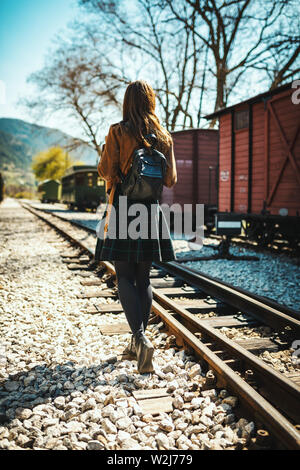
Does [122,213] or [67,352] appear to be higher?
[122,213]

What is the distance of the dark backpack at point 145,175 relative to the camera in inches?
94.2

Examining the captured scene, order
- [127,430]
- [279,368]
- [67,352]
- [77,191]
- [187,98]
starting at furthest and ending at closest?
[77,191], [187,98], [67,352], [279,368], [127,430]

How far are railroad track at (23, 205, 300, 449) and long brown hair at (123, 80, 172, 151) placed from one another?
5.07 feet

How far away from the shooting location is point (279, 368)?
2775 mm

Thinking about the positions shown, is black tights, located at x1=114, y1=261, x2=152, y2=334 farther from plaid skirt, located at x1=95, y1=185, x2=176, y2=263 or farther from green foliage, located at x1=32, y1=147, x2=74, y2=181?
green foliage, located at x1=32, y1=147, x2=74, y2=181

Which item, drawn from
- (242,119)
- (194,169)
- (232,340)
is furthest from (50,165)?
(232,340)

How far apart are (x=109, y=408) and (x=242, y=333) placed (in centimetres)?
165

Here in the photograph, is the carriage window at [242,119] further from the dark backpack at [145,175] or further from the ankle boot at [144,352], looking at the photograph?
the ankle boot at [144,352]

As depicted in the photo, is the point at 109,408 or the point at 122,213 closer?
the point at 109,408

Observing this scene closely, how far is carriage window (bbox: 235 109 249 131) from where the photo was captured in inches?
366

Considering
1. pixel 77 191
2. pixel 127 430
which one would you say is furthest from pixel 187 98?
pixel 127 430

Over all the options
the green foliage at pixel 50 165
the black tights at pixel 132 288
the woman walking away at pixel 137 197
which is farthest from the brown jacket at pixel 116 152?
the green foliage at pixel 50 165

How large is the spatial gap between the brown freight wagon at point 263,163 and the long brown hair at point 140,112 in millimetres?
5686
